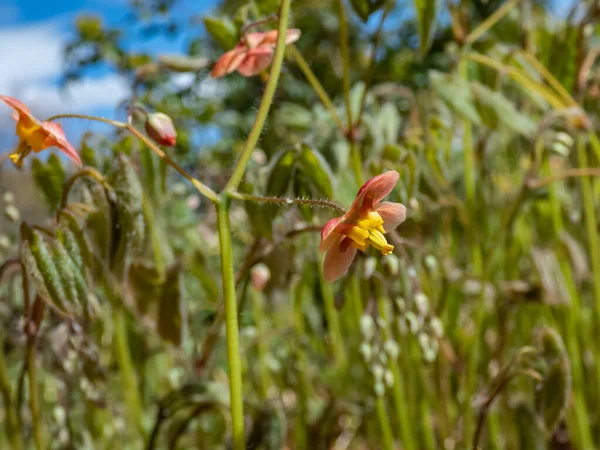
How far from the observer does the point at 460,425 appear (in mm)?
925

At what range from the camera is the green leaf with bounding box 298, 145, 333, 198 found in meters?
0.71

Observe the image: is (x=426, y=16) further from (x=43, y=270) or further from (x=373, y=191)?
(x=43, y=270)

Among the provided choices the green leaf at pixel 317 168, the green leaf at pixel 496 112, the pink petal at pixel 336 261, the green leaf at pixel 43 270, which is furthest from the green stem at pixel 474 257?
the green leaf at pixel 43 270

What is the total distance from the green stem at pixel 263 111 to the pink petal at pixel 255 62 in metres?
0.11

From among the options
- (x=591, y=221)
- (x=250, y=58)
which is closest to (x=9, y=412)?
(x=250, y=58)

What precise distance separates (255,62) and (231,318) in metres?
0.32

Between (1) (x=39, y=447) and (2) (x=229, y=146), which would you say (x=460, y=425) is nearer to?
(1) (x=39, y=447)

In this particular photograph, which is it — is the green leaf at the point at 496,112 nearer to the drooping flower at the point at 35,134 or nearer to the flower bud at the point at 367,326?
the flower bud at the point at 367,326

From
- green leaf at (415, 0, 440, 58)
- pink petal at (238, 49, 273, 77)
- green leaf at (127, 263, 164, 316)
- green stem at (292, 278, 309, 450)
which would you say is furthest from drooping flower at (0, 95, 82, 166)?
green stem at (292, 278, 309, 450)

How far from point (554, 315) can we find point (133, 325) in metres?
0.93

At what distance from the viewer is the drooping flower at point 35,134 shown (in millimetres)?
577

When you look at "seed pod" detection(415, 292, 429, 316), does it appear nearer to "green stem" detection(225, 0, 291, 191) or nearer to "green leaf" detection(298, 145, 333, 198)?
"green leaf" detection(298, 145, 333, 198)

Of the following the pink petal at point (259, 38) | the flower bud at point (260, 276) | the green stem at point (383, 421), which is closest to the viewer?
the pink petal at point (259, 38)

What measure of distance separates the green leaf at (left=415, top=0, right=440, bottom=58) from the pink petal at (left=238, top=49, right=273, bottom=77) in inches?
8.0
